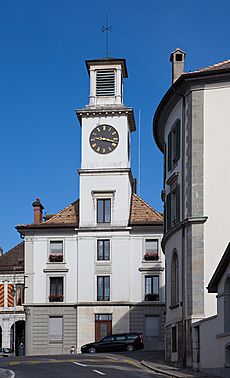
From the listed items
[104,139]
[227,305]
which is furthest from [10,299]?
[227,305]

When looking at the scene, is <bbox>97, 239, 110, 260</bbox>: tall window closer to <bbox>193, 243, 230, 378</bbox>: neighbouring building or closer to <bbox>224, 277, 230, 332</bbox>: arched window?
<bbox>193, 243, 230, 378</bbox>: neighbouring building

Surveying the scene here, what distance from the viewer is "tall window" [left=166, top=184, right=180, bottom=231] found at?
3708cm

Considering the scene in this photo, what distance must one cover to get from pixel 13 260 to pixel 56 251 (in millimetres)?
19202

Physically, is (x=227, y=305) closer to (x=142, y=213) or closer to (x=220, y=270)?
(x=220, y=270)

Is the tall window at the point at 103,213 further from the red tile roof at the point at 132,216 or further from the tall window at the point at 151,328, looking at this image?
the tall window at the point at 151,328

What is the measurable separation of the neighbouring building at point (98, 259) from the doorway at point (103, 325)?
0.08 m

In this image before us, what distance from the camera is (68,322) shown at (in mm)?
67000

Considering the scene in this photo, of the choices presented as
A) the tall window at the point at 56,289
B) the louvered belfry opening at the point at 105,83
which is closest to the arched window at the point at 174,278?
the tall window at the point at 56,289

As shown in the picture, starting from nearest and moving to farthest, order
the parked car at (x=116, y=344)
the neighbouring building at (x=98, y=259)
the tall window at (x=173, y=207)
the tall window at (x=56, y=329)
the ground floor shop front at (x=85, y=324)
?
the tall window at (x=173, y=207)
the parked car at (x=116, y=344)
the ground floor shop front at (x=85, y=324)
the neighbouring building at (x=98, y=259)
the tall window at (x=56, y=329)

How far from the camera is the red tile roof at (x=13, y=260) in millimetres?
84750

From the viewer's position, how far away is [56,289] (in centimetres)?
6781

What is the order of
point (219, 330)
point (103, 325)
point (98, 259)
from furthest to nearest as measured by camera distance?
point (98, 259), point (103, 325), point (219, 330)

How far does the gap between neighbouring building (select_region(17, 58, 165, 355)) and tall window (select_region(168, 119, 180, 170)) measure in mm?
28337

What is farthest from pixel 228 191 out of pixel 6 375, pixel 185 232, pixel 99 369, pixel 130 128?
pixel 130 128
